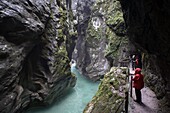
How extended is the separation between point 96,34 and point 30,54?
20.9 metres

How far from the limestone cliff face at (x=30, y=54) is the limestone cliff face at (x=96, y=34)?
28.5 ft

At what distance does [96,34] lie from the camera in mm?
38594

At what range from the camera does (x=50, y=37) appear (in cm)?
2136

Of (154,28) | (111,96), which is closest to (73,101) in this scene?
(111,96)

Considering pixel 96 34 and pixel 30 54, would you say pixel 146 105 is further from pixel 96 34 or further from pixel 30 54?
pixel 96 34

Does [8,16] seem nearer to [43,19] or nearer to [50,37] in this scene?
[43,19]

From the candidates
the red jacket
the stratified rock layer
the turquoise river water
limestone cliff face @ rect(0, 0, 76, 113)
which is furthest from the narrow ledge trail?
the turquoise river water

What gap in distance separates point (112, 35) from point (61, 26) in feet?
28.8

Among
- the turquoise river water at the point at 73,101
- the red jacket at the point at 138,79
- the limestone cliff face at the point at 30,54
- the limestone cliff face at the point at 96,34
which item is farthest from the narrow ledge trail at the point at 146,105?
the limestone cliff face at the point at 96,34

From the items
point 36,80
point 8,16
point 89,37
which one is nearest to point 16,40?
point 8,16

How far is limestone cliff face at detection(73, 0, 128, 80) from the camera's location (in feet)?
95.3

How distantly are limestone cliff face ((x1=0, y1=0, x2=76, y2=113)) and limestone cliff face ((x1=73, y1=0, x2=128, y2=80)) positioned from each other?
8672mm

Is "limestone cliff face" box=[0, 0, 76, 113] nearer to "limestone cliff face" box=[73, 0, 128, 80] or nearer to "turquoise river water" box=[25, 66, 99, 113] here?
"turquoise river water" box=[25, 66, 99, 113]

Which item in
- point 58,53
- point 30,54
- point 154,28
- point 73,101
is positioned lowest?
point 73,101
